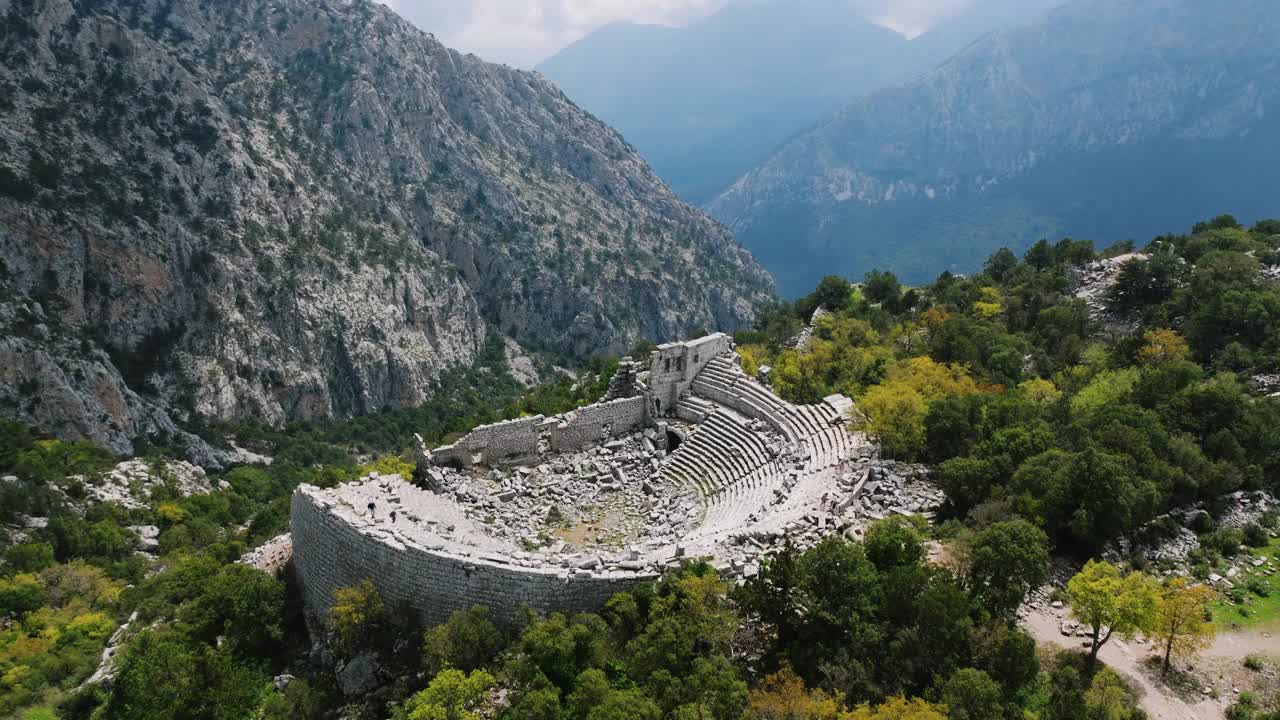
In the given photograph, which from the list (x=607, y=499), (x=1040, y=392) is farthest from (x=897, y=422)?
(x=607, y=499)

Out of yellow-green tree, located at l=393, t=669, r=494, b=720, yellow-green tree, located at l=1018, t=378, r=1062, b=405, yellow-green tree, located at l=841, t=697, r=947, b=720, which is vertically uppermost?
yellow-green tree, located at l=1018, t=378, r=1062, b=405

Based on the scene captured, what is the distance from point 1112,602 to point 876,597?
5237 mm

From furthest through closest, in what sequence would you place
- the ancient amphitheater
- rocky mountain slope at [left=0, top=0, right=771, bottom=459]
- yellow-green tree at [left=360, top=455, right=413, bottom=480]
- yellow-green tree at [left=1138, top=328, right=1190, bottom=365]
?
rocky mountain slope at [left=0, top=0, right=771, bottom=459]
yellow-green tree at [left=1138, top=328, right=1190, bottom=365]
yellow-green tree at [left=360, top=455, right=413, bottom=480]
the ancient amphitheater

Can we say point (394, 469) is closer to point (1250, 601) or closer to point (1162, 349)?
point (1250, 601)

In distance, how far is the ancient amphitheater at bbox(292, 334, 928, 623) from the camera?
20.3 m

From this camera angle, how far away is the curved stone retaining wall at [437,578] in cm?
1962

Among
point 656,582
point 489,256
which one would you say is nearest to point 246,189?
point 489,256

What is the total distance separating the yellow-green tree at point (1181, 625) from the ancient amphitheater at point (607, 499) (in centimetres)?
803

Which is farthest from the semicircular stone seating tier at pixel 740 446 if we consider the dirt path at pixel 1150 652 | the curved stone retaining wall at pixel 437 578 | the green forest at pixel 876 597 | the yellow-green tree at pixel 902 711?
the yellow-green tree at pixel 902 711

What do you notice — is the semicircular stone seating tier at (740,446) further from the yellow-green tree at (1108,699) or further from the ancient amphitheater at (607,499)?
the yellow-green tree at (1108,699)

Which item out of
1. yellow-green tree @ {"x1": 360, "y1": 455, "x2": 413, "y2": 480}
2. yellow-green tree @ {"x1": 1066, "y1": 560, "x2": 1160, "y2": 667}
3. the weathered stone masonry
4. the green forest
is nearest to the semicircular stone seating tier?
the green forest

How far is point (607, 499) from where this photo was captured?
30.7 meters

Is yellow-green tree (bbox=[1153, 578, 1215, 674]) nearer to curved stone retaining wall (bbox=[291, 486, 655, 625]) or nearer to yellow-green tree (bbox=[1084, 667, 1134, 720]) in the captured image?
yellow-green tree (bbox=[1084, 667, 1134, 720])

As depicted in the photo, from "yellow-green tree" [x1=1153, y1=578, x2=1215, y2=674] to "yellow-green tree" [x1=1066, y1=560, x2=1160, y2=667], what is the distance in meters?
0.35
